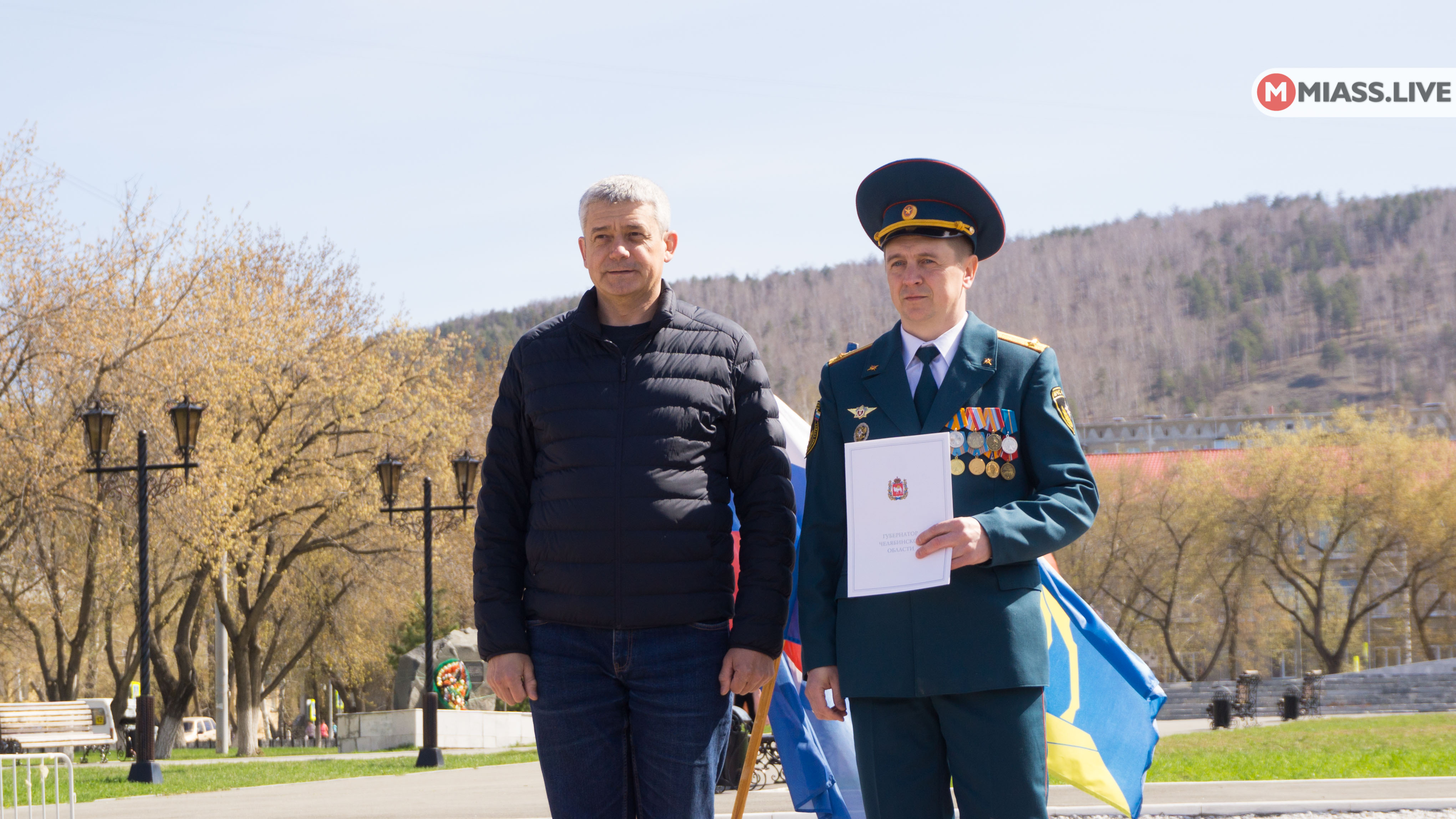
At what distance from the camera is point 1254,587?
50594 mm

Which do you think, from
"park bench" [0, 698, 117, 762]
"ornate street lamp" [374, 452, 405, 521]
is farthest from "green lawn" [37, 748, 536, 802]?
"ornate street lamp" [374, 452, 405, 521]

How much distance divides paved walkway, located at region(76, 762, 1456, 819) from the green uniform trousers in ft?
18.9

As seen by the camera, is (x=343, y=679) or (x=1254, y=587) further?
(x=1254, y=587)

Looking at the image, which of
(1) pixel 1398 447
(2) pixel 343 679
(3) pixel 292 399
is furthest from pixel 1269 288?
(3) pixel 292 399

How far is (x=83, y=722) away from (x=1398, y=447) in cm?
4708

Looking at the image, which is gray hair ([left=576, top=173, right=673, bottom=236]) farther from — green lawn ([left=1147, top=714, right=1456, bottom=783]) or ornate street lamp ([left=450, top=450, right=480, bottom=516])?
ornate street lamp ([left=450, top=450, right=480, bottom=516])

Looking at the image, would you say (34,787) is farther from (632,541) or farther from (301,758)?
(632,541)

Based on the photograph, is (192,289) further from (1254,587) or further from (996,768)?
(1254,587)

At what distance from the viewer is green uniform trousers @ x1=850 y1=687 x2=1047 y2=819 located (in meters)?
3.24

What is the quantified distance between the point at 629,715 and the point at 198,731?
4349cm

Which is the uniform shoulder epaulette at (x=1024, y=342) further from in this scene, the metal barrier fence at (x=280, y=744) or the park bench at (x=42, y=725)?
the metal barrier fence at (x=280, y=744)

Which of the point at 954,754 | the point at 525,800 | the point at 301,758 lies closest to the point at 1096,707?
the point at 954,754

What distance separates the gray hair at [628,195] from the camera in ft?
12.2

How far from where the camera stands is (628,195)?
12.2 ft
